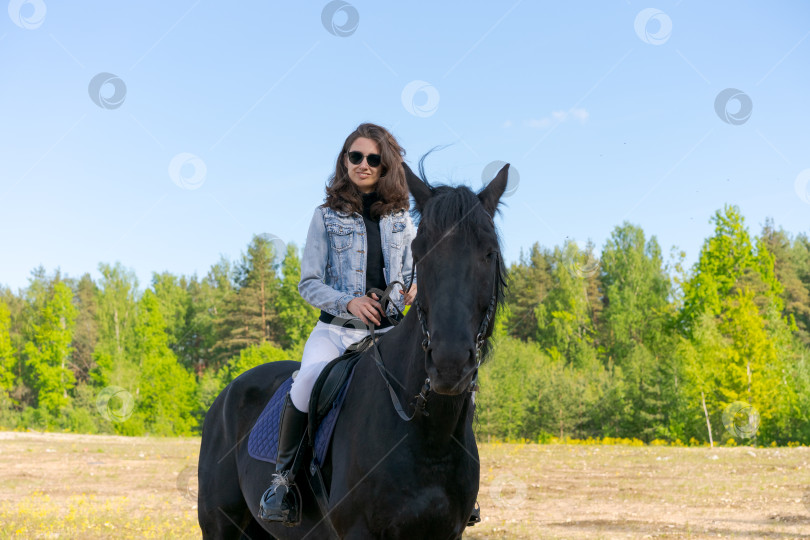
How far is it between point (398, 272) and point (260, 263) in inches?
2080

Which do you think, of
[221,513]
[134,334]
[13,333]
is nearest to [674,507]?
[221,513]

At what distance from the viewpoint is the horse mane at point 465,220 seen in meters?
3.06

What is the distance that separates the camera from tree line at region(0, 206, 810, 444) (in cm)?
3212

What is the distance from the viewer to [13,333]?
207 ft

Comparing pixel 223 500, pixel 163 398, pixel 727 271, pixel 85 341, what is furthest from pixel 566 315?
pixel 223 500

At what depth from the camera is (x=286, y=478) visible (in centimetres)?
404

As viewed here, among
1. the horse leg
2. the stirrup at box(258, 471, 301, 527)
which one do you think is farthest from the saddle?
the horse leg

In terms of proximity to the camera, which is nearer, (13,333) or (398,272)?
(398,272)

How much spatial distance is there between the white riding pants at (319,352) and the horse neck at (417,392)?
491 mm

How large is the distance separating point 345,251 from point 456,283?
1551 mm

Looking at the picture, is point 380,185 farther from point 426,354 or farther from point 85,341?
point 85,341

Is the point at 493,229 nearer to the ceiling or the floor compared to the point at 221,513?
nearer to the ceiling

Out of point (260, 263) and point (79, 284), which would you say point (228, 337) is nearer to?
point (260, 263)

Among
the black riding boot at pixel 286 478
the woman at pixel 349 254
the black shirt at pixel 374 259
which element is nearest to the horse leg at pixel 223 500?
the black riding boot at pixel 286 478
